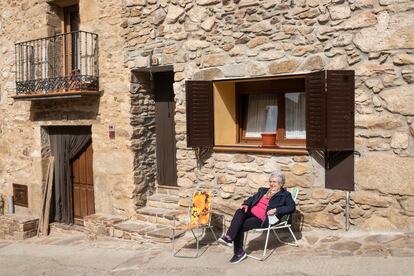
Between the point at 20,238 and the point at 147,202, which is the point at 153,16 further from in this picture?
the point at 20,238

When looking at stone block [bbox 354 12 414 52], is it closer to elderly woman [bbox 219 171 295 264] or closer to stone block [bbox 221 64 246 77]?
stone block [bbox 221 64 246 77]

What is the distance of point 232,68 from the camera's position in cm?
598

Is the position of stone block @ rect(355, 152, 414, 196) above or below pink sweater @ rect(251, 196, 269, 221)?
above

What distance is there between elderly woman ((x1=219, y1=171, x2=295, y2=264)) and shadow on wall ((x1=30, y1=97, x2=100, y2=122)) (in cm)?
373

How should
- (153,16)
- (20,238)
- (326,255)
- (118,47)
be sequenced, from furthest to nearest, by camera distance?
(20,238)
(118,47)
(153,16)
(326,255)

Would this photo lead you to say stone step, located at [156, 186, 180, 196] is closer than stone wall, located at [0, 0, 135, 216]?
No

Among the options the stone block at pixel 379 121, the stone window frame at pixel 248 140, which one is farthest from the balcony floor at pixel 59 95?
the stone block at pixel 379 121

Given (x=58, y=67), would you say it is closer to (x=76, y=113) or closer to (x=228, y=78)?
(x=76, y=113)

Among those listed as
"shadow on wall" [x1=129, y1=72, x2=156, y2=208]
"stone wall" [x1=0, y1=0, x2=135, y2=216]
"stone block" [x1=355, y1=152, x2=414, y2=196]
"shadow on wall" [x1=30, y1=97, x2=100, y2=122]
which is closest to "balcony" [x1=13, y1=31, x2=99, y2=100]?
"stone wall" [x1=0, y1=0, x2=135, y2=216]

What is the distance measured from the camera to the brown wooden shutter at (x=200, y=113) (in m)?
6.13

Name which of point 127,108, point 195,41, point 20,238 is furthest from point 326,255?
point 20,238

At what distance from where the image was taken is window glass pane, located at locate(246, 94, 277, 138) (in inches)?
246

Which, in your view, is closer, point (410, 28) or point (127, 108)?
point (410, 28)

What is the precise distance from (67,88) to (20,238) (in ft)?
10.6
